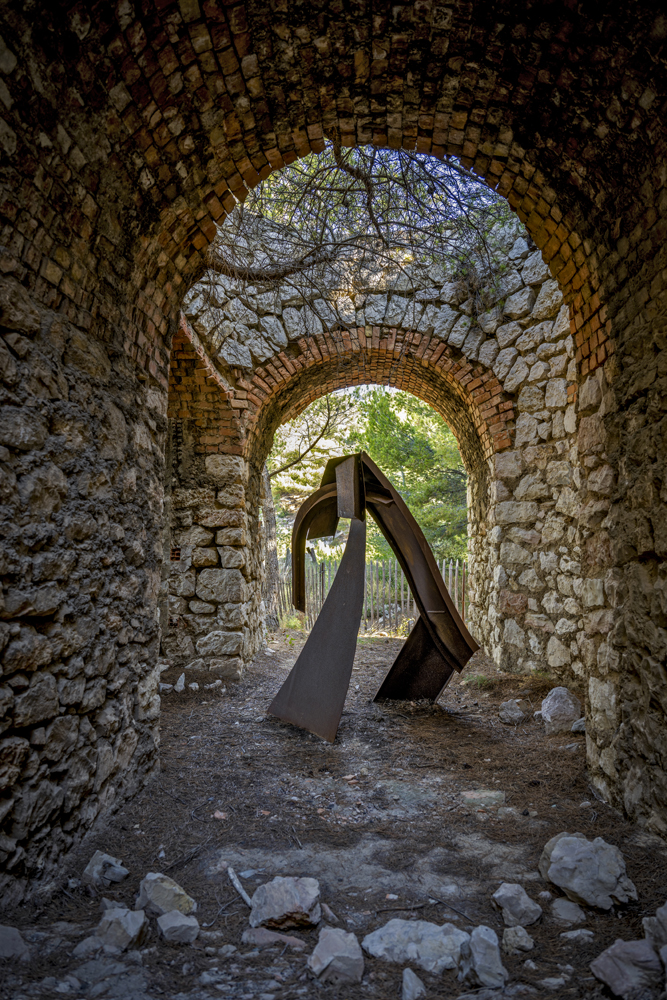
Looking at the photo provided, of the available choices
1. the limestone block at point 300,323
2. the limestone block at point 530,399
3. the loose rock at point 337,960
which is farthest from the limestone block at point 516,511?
the loose rock at point 337,960

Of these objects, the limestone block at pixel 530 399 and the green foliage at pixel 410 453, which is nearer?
the limestone block at pixel 530 399

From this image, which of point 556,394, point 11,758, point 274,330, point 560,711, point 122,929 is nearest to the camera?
point 122,929

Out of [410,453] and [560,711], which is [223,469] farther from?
[410,453]

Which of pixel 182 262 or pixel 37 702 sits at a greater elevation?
pixel 182 262

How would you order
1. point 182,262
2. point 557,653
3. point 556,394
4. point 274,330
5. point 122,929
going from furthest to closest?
point 274,330 → point 556,394 → point 557,653 → point 182,262 → point 122,929

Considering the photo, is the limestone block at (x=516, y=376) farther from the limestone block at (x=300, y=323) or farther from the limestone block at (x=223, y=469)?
the limestone block at (x=223, y=469)

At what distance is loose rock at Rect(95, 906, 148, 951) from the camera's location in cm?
168

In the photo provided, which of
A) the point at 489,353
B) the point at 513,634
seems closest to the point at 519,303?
the point at 489,353

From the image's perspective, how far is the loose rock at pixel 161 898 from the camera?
6.16 feet

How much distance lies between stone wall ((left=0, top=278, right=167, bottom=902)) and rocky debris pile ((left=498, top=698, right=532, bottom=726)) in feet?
8.73

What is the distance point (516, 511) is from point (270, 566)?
157 inches

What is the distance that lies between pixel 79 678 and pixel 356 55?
289 cm

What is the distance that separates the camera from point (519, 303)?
5887 millimetres

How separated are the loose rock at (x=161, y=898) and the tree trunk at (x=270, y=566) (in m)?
5.99
